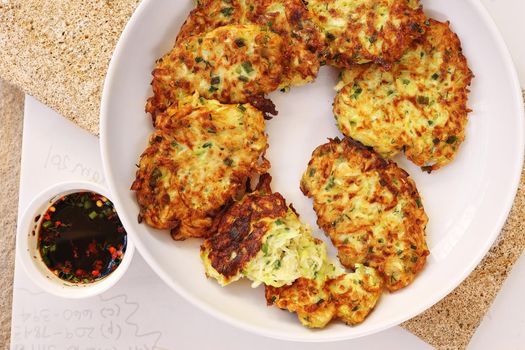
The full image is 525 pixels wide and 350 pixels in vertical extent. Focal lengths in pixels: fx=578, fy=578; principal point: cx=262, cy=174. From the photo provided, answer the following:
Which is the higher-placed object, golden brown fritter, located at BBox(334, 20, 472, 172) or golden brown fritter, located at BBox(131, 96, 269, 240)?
golden brown fritter, located at BBox(334, 20, 472, 172)

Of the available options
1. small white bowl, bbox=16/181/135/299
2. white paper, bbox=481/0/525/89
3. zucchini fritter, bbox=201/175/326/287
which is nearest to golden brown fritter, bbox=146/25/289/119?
zucchini fritter, bbox=201/175/326/287

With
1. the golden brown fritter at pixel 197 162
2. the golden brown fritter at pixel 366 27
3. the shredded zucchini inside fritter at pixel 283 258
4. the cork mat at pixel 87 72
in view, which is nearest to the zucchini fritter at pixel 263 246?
the shredded zucchini inside fritter at pixel 283 258

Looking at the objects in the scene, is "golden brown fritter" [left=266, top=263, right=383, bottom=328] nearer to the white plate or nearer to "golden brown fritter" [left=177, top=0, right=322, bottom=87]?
the white plate

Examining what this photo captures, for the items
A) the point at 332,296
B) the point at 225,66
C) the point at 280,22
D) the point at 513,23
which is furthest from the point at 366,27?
the point at 332,296

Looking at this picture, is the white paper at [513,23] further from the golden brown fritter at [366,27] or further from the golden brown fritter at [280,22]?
the golden brown fritter at [280,22]

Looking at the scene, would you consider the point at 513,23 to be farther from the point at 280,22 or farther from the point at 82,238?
the point at 82,238

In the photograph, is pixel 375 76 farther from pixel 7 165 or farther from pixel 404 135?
pixel 7 165
